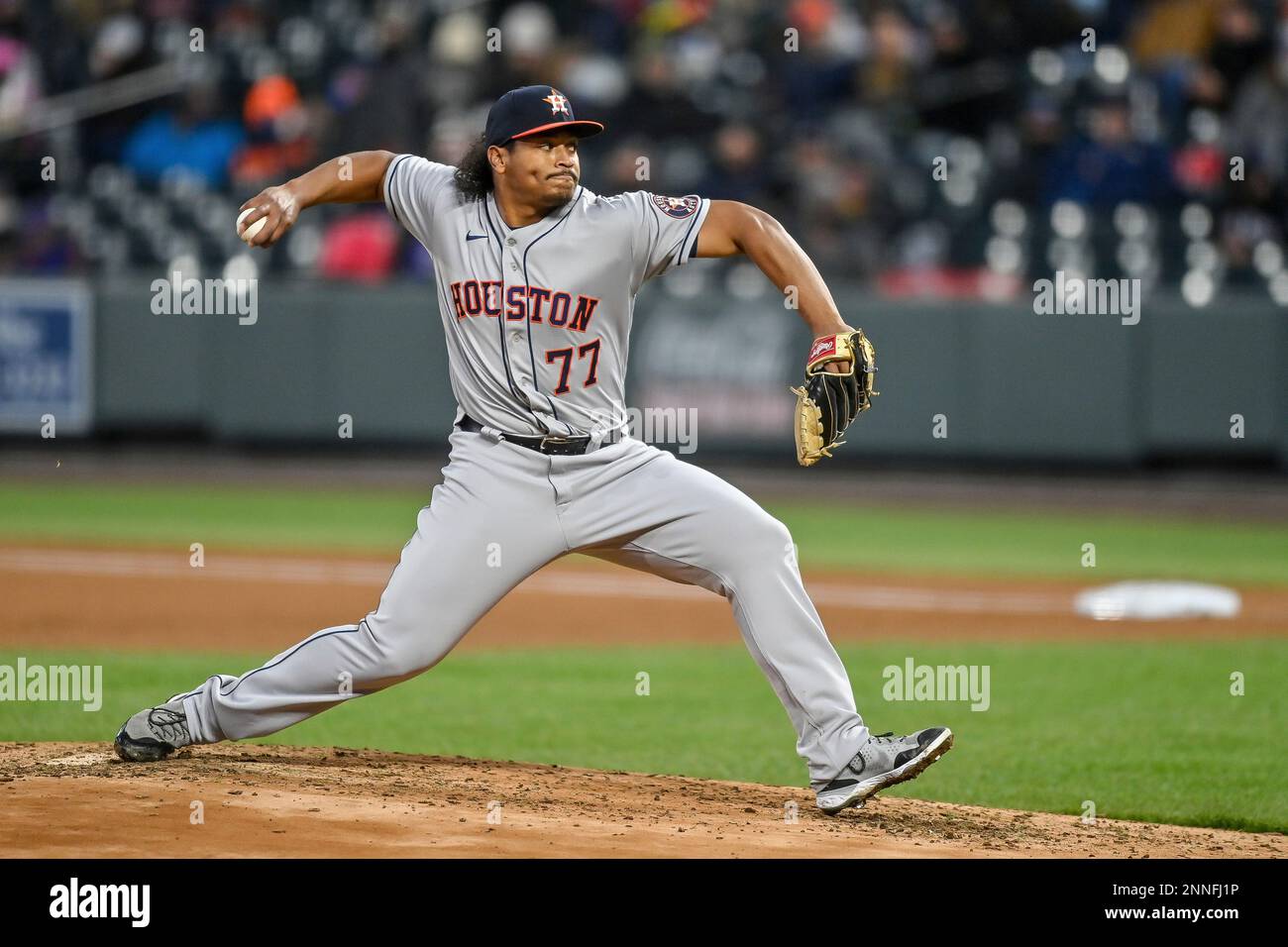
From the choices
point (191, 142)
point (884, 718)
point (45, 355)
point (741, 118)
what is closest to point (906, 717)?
point (884, 718)

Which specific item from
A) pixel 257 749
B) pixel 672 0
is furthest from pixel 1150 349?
pixel 257 749

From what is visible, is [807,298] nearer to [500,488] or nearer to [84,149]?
[500,488]

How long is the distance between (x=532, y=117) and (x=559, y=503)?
1082 mm

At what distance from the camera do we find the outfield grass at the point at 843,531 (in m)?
12.1

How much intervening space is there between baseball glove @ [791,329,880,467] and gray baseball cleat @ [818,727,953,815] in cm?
87
